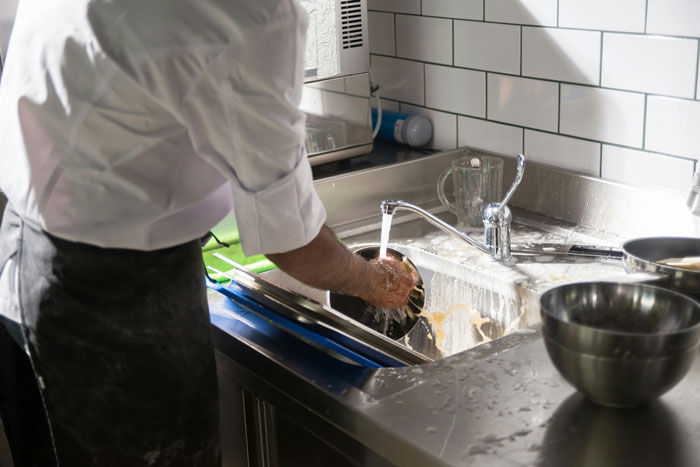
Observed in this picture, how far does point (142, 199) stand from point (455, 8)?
3.22ft

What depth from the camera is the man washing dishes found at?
0.86 meters

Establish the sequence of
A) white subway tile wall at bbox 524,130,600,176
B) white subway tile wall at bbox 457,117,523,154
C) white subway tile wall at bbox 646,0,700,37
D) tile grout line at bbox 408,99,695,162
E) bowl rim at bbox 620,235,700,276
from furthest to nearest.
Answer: white subway tile wall at bbox 457,117,523,154
white subway tile wall at bbox 524,130,600,176
tile grout line at bbox 408,99,695,162
white subway tile wall at bbox 646,0,700,37
bowl rim at bbox 620,235,700,276

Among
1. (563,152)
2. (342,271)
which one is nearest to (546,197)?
(563,152)

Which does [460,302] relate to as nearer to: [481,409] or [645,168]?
[645,168]

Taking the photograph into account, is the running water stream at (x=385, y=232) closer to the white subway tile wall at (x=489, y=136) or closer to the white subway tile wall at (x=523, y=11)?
the white subway tile wall at (x=489, y=136)

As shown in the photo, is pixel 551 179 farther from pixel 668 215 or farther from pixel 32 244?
pixel 32 244

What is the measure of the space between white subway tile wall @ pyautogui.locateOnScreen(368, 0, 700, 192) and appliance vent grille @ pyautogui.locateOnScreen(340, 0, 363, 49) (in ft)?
0.49

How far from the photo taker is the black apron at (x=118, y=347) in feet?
3.24

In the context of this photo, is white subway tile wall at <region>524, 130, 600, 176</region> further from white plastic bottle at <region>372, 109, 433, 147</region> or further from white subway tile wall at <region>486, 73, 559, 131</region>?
white plastic bottle at <region>372, 109, 433, 147</region>

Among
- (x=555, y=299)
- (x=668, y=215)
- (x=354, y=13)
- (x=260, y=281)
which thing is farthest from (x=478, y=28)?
(x=555, y=299)

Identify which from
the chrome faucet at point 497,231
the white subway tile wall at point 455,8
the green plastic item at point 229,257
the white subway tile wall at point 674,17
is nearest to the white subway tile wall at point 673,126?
the white subway tile wall at point 674,17

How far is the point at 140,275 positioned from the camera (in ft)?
3.26

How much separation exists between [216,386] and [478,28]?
36.6 inches

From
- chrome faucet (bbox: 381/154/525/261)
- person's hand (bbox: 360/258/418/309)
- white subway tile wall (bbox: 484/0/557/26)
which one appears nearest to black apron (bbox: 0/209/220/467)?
person's hand (bbox: 360/258/418/309)
